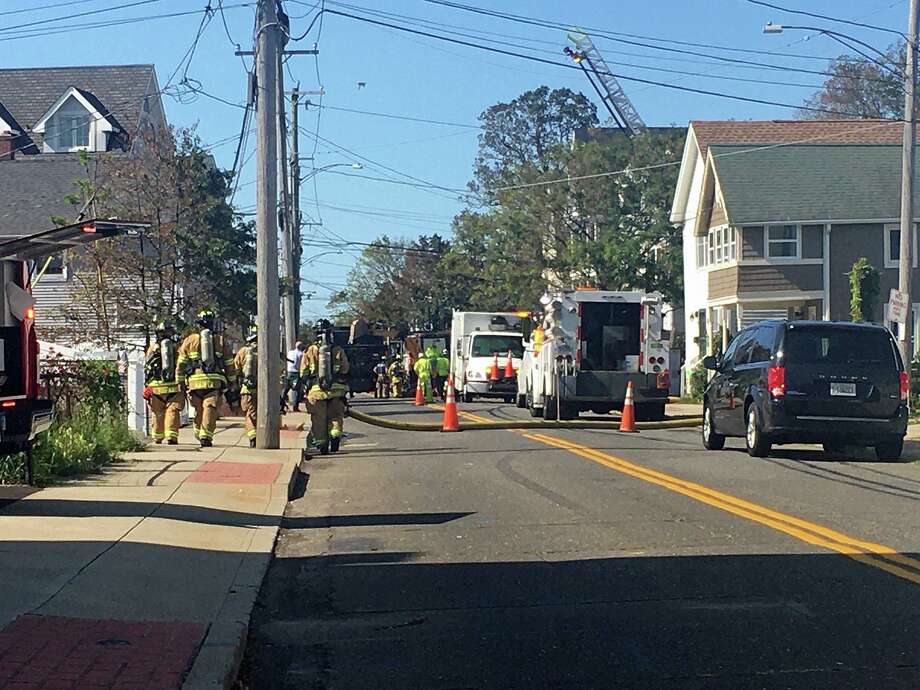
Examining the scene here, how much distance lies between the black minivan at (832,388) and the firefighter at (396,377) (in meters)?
29.1

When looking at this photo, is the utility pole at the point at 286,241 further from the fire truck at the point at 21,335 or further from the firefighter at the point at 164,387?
the fire truck at the point at 21,335

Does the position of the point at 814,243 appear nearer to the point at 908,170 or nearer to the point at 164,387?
the point at 908,170

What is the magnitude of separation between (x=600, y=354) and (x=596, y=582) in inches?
765

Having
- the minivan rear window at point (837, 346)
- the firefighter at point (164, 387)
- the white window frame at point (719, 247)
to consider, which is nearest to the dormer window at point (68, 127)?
the white window frame at point (719, 247)

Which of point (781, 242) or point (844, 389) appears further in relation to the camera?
point (781, 242)

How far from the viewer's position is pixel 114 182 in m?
31.0

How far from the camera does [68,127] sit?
43.9 m

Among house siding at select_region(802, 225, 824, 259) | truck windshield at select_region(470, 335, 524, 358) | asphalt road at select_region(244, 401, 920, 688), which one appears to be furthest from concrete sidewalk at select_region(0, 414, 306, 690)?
house siding at select_region(802, 225, 824, 259)

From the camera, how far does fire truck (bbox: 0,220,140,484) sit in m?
10.7

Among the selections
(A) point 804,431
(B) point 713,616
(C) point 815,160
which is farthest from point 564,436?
(C) point 815,160

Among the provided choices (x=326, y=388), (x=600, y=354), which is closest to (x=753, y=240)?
(x=600, y=354)

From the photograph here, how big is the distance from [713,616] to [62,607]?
12.1ft

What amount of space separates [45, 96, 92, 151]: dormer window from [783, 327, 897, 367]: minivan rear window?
106 ft

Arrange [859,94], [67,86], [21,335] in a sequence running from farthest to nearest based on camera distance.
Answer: [859,94] < [67,86] < [21,335]
